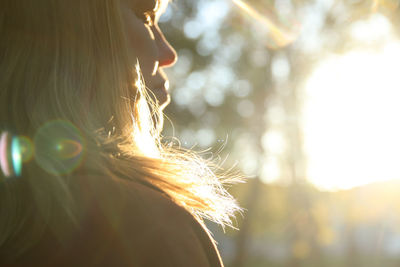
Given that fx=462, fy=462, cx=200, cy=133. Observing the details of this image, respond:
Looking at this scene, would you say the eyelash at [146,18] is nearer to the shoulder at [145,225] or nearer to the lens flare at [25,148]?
the lens flare at [25,148]

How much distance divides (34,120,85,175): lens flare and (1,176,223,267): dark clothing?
3.8 inches

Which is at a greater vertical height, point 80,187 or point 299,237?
point 299,237

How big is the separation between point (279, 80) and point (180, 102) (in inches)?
253

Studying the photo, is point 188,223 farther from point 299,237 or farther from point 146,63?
point 299,237

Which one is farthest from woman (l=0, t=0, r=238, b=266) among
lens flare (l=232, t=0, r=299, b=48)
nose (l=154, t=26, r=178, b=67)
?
lens flare (l=232, t=0, r=299, b=48)

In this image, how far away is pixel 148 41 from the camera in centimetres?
179

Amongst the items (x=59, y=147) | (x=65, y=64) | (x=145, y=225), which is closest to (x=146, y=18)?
(x=65, y=64)

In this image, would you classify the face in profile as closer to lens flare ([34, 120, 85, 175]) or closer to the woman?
the woman

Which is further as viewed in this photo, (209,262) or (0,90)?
(0,90)

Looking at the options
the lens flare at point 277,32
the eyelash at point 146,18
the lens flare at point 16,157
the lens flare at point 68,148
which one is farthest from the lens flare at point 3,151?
the lens flare at point 277,32

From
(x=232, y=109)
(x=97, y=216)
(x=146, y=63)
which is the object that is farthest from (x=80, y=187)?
(x=232, y=109)

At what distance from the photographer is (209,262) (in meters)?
1.25


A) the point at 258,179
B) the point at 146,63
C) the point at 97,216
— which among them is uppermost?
the point at 258,179

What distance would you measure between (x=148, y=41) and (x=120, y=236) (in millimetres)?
891
